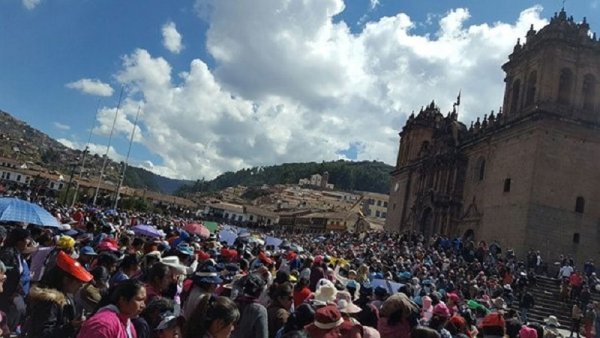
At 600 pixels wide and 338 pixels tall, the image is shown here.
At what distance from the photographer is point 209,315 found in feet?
12.9

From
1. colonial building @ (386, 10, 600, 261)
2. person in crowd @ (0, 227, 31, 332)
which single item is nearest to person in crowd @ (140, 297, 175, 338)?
person in crowd @ (0, 227, 31, 332)

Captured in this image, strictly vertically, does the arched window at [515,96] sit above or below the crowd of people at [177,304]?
above

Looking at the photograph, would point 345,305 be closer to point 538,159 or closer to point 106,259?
point 106,259

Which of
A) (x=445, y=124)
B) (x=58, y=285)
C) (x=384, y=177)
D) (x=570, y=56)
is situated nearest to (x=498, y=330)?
(x=58, y=285)

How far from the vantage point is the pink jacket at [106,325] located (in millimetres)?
3410

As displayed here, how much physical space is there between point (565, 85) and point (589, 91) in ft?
5.48

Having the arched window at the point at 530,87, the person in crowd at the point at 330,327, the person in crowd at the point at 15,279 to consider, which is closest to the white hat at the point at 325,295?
the person in crowd at the point at 330,327

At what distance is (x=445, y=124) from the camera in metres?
43.3

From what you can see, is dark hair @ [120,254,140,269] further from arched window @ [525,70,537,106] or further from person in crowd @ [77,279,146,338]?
arched window @ [525,70,537,106]

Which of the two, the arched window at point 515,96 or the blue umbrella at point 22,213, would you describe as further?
the arched window at point 515,96

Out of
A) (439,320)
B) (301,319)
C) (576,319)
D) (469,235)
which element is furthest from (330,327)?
(469,235)

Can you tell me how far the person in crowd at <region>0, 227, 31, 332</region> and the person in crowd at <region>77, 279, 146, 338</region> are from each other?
197 cm

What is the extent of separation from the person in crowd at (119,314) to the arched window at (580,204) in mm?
29820

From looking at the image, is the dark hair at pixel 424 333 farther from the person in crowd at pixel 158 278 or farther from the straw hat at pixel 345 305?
the person in crowd at pixel 158 278
